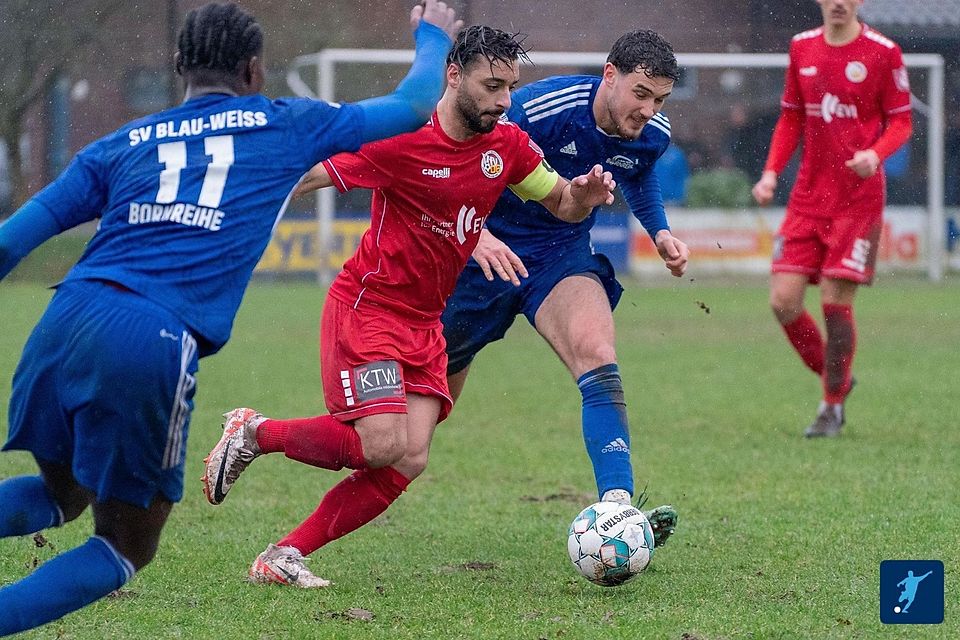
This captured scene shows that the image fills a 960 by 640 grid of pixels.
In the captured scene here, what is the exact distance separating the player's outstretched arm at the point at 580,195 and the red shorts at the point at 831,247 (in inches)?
123

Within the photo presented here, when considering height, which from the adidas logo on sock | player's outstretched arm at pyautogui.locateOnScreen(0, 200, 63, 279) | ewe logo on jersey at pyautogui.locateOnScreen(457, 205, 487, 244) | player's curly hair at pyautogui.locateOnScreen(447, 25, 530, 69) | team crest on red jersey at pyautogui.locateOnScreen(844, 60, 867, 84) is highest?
player's curly hair at pyautogui.locateOnScreen(447, 25, 530, 69)

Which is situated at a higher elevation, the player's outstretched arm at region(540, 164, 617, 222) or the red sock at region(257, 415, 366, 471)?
the player's outstretched arm at region(540, 164, 617, 222)

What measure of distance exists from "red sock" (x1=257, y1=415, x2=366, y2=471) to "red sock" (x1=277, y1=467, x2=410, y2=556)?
0.41ft

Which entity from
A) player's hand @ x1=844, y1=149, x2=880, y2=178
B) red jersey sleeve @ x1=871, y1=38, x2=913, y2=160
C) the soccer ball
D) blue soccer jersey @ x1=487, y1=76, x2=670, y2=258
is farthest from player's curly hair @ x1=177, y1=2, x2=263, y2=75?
red jersey sleeve @ x1=871, y1=38, x2=913, y2=160

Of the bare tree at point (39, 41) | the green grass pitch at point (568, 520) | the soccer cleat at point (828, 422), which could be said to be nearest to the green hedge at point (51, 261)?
the bare tree at point (39, 41)

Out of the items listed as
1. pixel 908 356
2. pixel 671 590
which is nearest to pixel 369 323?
pixel 671 590

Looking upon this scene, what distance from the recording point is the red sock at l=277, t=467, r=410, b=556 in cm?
419

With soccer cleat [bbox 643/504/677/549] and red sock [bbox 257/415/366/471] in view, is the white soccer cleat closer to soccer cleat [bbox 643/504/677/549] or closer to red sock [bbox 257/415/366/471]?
soccer cleat [bbox 643/504/677/549]

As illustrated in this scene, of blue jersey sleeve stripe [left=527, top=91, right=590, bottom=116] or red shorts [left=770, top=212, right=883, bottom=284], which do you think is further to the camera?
red shorts [left=770, top=212, right=883, bottom=284]

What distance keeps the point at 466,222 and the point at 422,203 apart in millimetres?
164

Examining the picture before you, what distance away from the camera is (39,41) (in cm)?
1312

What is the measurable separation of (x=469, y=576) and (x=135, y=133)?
1.89 meters

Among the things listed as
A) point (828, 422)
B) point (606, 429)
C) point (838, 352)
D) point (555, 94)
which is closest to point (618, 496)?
point (606, 429)

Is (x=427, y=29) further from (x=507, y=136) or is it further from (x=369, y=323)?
(x=369, y=323)
